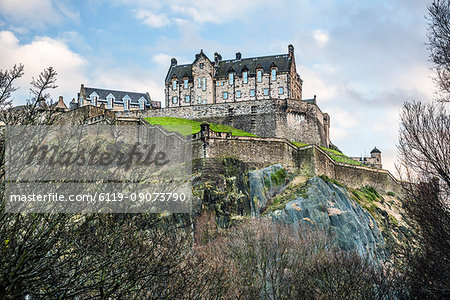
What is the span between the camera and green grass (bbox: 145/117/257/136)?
49625 millimetres

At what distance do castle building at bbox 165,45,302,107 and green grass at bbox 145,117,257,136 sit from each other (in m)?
8.08

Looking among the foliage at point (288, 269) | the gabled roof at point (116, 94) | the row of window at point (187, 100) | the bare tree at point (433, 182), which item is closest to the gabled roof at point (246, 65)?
the row of window at point (187, 100)

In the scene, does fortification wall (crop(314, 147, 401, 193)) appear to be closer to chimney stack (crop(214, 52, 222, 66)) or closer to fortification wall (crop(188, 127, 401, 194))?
fortification wall (crop(188, 127, 401, 194))

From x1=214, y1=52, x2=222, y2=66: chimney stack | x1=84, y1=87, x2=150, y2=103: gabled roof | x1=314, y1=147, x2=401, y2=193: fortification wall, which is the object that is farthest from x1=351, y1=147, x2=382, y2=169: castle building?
x1=84, y1=87, x2=150, y2=103: gabled roof

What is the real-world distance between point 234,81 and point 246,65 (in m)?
2.95

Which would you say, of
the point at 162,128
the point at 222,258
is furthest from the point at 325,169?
the point at 222,258

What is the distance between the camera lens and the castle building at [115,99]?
7181 cm

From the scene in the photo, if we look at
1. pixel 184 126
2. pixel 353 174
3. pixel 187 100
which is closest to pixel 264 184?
pixel 184 126

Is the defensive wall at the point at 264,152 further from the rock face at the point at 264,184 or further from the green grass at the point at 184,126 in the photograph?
the green grass at the point at 184,126

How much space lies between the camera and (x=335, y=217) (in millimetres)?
40688

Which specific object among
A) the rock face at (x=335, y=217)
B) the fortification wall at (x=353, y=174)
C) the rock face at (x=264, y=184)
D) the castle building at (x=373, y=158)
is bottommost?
the rock face at (x=335, y=217)

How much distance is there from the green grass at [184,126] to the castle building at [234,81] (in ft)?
26.5

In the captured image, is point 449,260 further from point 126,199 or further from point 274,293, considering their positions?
point 274,293

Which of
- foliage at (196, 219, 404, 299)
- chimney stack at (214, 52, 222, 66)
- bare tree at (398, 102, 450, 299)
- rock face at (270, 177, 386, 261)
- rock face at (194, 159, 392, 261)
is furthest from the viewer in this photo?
chimney stack at (214, 52, 222, 66)
